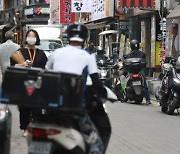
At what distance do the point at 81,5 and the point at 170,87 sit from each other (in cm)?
2023

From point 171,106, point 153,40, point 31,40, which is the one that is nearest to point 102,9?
point 153,40

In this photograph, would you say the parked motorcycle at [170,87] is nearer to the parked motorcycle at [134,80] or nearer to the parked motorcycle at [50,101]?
the parked motorcycle at [134,80]

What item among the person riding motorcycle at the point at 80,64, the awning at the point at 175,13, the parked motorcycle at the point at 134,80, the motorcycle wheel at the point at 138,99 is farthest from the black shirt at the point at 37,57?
the awning at the point at 175,13

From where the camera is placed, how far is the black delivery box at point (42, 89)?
185 inches

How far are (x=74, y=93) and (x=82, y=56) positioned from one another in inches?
24.7

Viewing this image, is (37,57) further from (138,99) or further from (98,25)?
(98,25)

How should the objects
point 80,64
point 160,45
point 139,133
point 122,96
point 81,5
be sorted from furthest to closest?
point 81,5
point 160,45
point 122,96
point 139,133
point 80,64

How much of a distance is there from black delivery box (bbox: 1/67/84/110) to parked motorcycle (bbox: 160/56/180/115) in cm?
727

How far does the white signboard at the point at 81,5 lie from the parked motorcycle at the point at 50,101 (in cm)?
2697

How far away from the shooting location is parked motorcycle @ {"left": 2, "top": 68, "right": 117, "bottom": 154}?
4.70m

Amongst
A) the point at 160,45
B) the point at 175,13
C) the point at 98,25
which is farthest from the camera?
the point at 98,25

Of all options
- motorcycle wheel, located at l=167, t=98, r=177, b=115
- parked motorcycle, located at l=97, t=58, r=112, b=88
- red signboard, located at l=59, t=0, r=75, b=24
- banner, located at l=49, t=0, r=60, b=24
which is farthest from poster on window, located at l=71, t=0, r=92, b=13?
Answer: motorcycle wheel, located at l=167, t=98, r=177, b=115

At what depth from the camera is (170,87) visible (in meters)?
11.9

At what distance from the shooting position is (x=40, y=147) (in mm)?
4805
